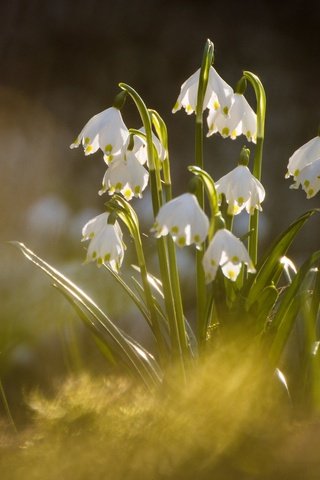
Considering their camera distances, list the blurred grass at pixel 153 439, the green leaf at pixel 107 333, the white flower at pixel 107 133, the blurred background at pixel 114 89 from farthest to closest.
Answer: the blurred background at pixel 114 89 < the green leaf at pixel 107 333 < the white flower at pixel 107 133 < the blurred grass at pixel 153 439

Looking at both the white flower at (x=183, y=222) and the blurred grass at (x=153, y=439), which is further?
the white flower at (x=183, y=222)

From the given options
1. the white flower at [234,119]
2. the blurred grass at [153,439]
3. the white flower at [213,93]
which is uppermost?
the white flower at [213,93]

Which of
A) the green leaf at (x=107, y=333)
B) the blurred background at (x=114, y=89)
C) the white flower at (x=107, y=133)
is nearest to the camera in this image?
the white flower at (x=107, y=133)

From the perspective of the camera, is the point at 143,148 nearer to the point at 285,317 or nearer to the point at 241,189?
the point at 241,189

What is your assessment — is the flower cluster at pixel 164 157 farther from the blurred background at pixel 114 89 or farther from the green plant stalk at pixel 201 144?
the blurred background at pixel 114 89

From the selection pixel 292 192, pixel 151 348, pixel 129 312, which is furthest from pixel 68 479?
pixel 292 192

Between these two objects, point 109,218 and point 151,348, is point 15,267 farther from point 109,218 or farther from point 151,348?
point 109,218

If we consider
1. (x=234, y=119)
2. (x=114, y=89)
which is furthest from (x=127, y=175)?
(x=114, y=89)

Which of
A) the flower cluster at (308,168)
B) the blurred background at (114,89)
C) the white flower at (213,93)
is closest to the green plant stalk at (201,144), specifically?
the white flower at (213,93)
